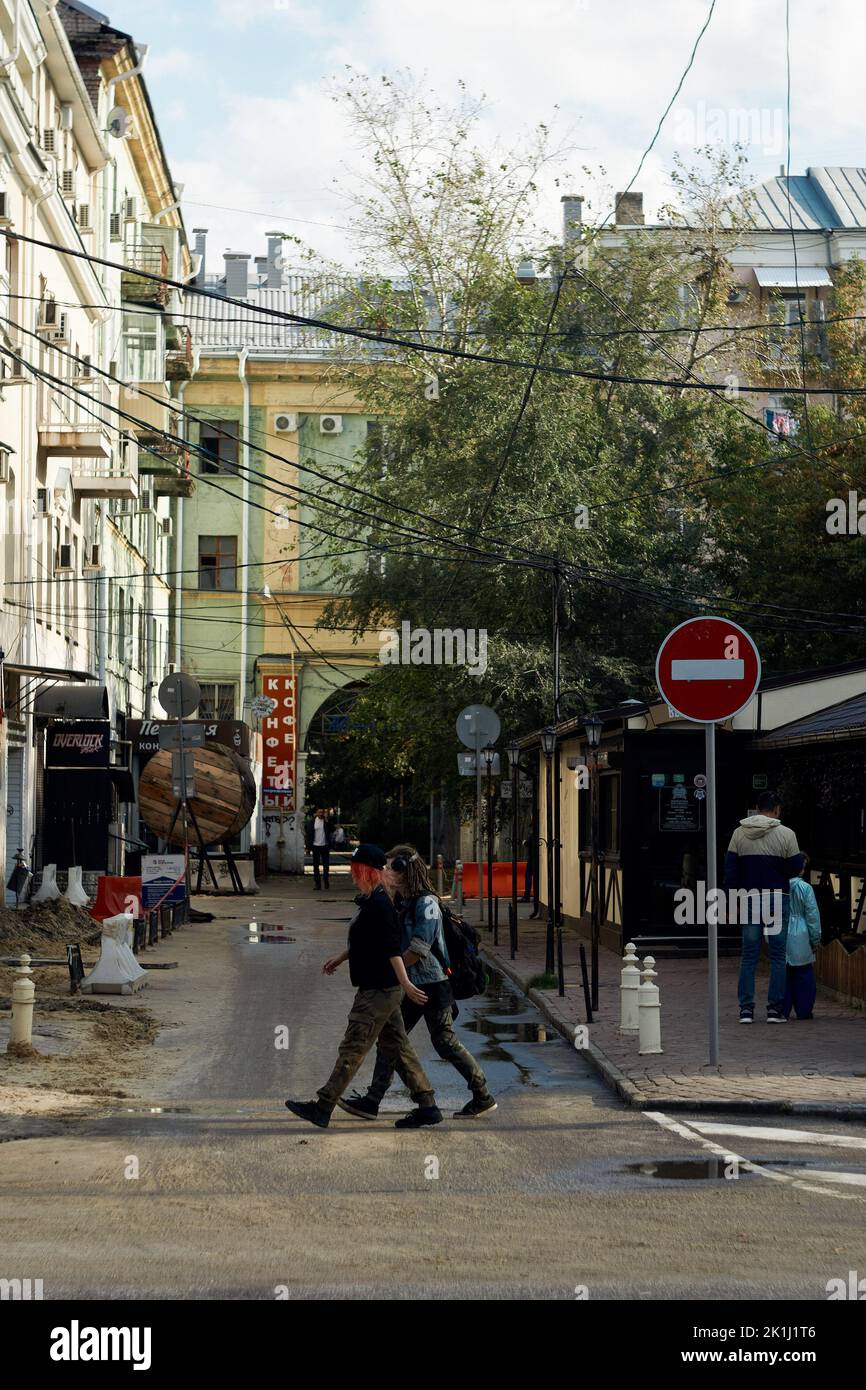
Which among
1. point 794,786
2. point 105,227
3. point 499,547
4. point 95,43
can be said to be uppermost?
point 95,43

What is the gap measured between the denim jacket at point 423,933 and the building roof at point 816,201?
4463 centimetres

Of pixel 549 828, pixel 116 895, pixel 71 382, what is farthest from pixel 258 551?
pixel 116 895

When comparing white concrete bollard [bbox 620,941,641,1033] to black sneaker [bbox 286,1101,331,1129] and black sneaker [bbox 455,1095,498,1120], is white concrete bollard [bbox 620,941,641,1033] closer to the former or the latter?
black sneaker [bbox 455,1095,498,1120]

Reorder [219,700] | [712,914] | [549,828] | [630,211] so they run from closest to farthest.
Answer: [712,914] → [549,828] → [630,211] → [219,700]

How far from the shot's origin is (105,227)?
123ft

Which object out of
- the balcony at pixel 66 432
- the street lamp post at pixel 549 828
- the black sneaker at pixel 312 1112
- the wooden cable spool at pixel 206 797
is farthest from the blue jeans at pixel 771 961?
the wooden cable spool at pixel 206 797

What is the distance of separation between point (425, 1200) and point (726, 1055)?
530cm

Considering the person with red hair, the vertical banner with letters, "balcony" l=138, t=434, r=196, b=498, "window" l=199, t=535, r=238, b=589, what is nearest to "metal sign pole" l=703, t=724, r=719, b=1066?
the person with red hair

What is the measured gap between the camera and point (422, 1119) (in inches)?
414

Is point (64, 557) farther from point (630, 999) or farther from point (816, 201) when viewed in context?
point (816, 201)

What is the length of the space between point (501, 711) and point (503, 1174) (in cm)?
2219

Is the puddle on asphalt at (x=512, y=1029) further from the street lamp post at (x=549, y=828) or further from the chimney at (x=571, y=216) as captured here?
the chimney at (x=571, y=216)
